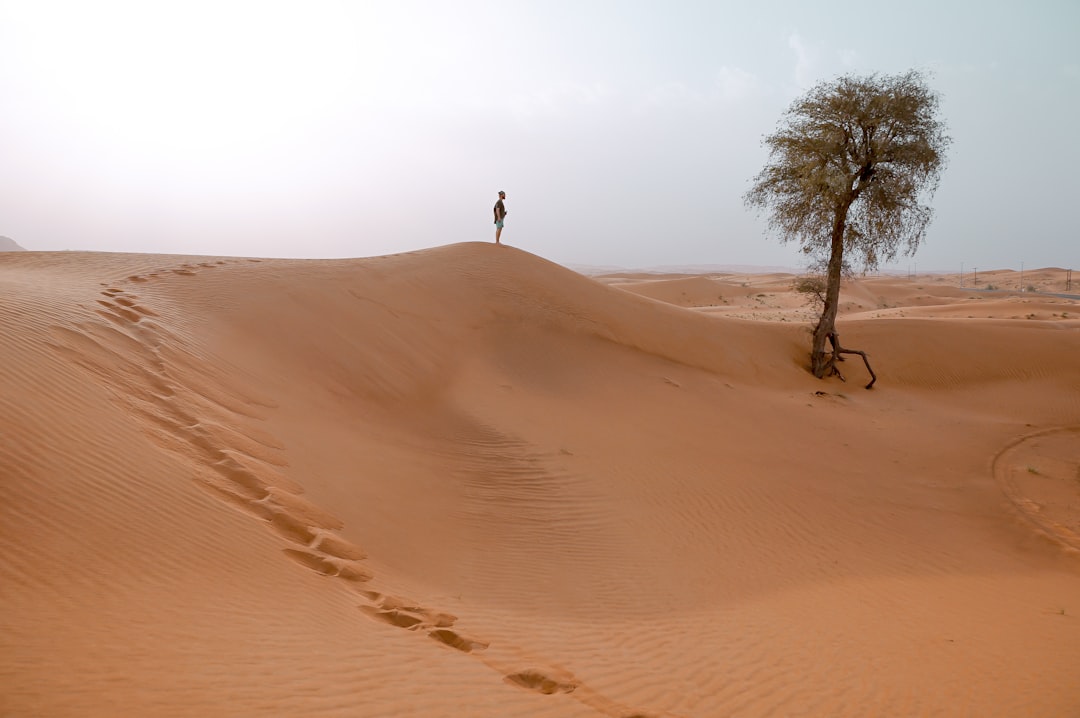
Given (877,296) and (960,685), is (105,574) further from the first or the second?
(877,296)

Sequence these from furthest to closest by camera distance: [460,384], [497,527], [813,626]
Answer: [460,384], [497,527], [813,626]

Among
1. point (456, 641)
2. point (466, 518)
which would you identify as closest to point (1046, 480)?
point (466, 518)

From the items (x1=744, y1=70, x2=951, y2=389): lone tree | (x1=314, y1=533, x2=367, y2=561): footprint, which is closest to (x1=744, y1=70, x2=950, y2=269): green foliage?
(x1=744, y1=70, x2=951, y2=389): lone tree

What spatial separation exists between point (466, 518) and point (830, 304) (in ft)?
41.4

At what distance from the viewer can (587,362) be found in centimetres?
1327

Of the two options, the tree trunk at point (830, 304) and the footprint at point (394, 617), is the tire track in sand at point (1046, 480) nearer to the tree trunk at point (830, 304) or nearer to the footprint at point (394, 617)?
the tree trunk at point (830, 304)

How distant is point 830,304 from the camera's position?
1612cm

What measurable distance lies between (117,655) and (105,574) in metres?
0.87

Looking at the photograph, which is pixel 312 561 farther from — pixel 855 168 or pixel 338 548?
pixel 855 168

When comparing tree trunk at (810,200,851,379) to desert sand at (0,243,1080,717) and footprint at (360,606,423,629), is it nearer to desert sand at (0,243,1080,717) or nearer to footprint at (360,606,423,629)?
desert sand at (0,243,1080,717)

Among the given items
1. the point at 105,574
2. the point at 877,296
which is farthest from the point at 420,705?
the point at 877,296

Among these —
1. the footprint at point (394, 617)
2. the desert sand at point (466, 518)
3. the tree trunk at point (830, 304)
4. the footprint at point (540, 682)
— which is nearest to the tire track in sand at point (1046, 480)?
the desert sand at point (466, 518)

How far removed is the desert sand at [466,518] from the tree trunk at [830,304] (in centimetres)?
213

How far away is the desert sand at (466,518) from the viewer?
3650mm
